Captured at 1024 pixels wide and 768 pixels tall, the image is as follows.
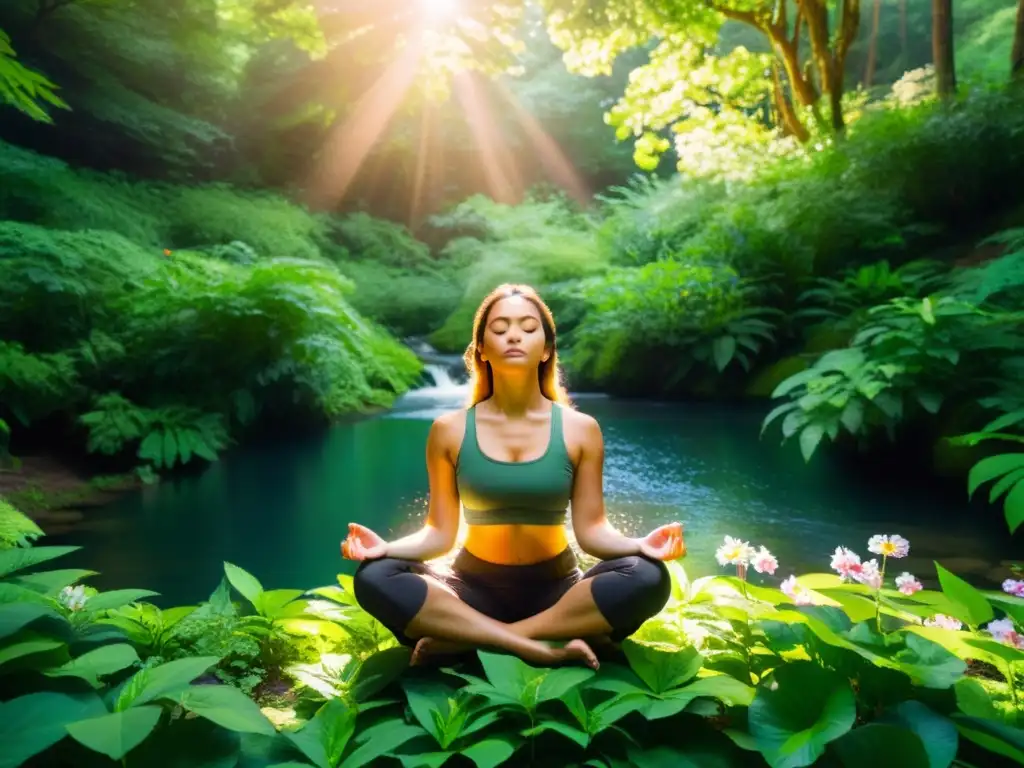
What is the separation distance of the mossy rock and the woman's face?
564cm

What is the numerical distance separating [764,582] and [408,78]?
13384 mm

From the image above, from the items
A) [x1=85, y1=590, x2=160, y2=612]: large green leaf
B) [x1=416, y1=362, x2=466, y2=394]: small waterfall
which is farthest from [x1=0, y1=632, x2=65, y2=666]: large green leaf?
[x1=416, y1=362, x2=466, y2=394]: small waterfall

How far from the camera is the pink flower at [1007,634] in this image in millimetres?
1627

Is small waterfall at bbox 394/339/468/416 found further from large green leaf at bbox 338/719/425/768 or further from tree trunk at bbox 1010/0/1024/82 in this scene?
tree trunk at bbox 1010/0/1024/82

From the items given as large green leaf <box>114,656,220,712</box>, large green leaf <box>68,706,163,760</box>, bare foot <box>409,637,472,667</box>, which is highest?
large green leaf <box>68,706,163,760</box>

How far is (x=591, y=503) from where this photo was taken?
6.01 feet

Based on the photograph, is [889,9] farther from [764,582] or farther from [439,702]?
[439,702]

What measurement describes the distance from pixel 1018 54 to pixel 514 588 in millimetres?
9180

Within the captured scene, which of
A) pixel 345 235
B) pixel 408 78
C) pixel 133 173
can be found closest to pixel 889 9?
pixel 408 78

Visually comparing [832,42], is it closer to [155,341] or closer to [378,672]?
[155,341]

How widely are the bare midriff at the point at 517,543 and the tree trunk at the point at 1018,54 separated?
851cm

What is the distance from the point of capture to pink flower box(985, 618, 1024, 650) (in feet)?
5.34

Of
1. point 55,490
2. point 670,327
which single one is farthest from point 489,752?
point 670,327

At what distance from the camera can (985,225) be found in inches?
300
